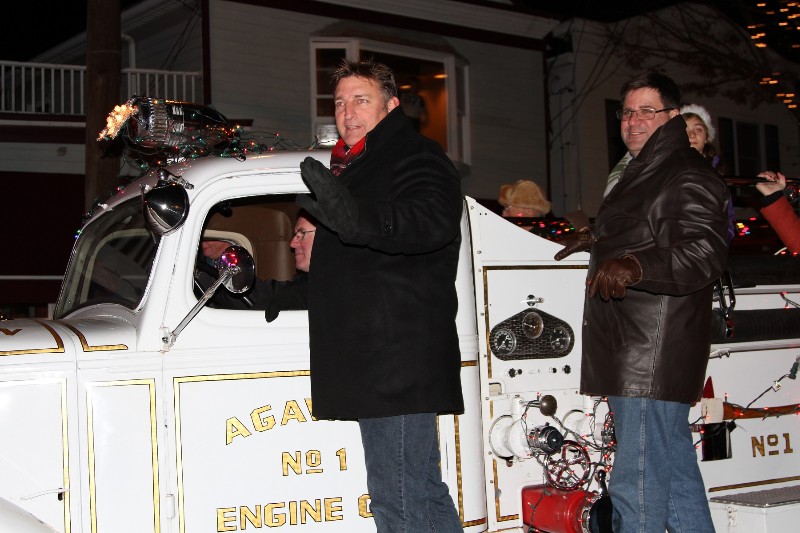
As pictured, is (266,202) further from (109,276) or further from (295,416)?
(295,416)

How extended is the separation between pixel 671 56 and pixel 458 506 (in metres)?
16.4

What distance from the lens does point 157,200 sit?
378 cm

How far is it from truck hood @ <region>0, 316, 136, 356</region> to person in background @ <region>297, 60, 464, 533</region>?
2.62 feet

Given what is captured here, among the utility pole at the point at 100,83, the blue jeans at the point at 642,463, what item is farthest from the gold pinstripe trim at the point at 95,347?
the utility pole at the point at 100,83

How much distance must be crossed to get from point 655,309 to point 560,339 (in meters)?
0.82

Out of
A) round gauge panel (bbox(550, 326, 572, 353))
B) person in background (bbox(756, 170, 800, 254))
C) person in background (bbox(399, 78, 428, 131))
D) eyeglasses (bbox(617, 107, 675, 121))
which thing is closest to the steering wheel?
round gauge panel (bbox(550, 326, 572, 353))

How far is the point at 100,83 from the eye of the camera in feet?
29.1

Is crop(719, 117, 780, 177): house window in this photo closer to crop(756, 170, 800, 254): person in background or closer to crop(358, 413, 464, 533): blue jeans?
crop(756, 170, 800, 254): person in background

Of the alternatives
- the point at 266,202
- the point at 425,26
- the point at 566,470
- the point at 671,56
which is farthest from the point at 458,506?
the point at 671,56

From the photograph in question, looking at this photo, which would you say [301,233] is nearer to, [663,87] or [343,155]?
[343,155]

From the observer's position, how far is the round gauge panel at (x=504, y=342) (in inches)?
172

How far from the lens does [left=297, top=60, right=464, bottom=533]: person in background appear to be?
10.9ft

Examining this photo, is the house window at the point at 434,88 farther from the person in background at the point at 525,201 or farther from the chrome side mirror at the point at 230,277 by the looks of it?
the chrome side mirror at the point at 230,277

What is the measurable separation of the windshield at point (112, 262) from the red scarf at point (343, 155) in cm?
84
